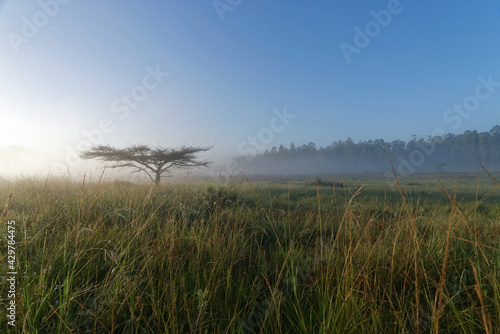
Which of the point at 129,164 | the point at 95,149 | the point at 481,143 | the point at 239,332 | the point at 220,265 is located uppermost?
the point at 481,143

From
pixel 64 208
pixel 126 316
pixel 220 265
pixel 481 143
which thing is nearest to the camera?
pixel 126 316

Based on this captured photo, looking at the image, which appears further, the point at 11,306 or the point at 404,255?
the point at 404,255

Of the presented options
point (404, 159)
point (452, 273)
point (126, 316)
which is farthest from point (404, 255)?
point (404, 159)

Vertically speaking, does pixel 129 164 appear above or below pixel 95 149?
below

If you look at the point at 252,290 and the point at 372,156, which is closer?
the point at 252,290

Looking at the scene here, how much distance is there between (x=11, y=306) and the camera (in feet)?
4.62

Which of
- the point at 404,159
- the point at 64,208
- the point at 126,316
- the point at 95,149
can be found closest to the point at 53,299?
the point at 126,316

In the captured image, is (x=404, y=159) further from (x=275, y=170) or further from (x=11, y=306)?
(x=11, y=306)

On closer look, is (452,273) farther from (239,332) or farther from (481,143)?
(481,143)

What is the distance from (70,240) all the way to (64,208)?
172cm

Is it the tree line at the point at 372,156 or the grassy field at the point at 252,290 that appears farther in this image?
the tree line at the point at 372,156

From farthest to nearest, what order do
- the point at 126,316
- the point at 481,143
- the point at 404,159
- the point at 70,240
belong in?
1. the point at 404,159
2. the point at 481,143
3. the point at 70,240
4. the point at 126,316

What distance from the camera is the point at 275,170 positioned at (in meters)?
95.8

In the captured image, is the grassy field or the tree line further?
the tree line
